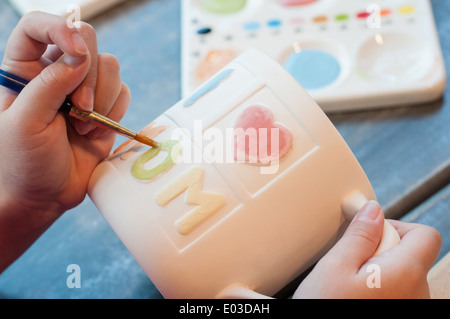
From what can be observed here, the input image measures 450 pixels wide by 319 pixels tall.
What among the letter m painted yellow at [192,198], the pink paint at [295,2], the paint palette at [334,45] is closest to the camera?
the letter m painted yellow at [192,198]

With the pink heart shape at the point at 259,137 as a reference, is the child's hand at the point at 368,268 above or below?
below

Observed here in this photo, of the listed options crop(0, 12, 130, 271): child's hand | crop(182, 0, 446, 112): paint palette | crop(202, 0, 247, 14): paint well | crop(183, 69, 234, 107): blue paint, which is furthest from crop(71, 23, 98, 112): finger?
crop(202, 0, 247, 14): paint well

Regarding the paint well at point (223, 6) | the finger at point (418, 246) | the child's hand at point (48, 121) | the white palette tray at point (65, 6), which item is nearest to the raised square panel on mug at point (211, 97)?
the child's hand at point (48, 121)

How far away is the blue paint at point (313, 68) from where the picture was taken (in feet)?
2.35

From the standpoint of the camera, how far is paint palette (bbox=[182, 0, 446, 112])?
692 mm

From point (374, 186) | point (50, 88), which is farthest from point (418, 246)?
point (50, 88)

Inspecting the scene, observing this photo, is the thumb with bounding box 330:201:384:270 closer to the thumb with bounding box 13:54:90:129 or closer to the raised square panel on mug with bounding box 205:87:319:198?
the raised square panel on mug with bounding box 205:87:319:198

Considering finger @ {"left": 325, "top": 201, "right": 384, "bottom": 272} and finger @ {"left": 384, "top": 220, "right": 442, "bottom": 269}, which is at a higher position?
finger @ {"left": 325, "top": 201, "right": 384, "bottom": 272}

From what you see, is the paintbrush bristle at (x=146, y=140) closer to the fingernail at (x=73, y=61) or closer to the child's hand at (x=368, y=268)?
the fingernail at (x=73, y=61)

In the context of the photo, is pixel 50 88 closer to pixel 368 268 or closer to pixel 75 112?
pixel 75 112

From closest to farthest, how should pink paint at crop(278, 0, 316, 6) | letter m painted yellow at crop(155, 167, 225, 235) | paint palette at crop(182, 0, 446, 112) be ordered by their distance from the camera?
letter m painted yellow at crop(155, 167, 225, 235)
paint palette at crop(182, 0, 446, 112)
pink paint at crop(278, 0, 316, 6)

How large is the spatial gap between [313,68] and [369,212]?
13.2 inches

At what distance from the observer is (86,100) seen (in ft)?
1.68
